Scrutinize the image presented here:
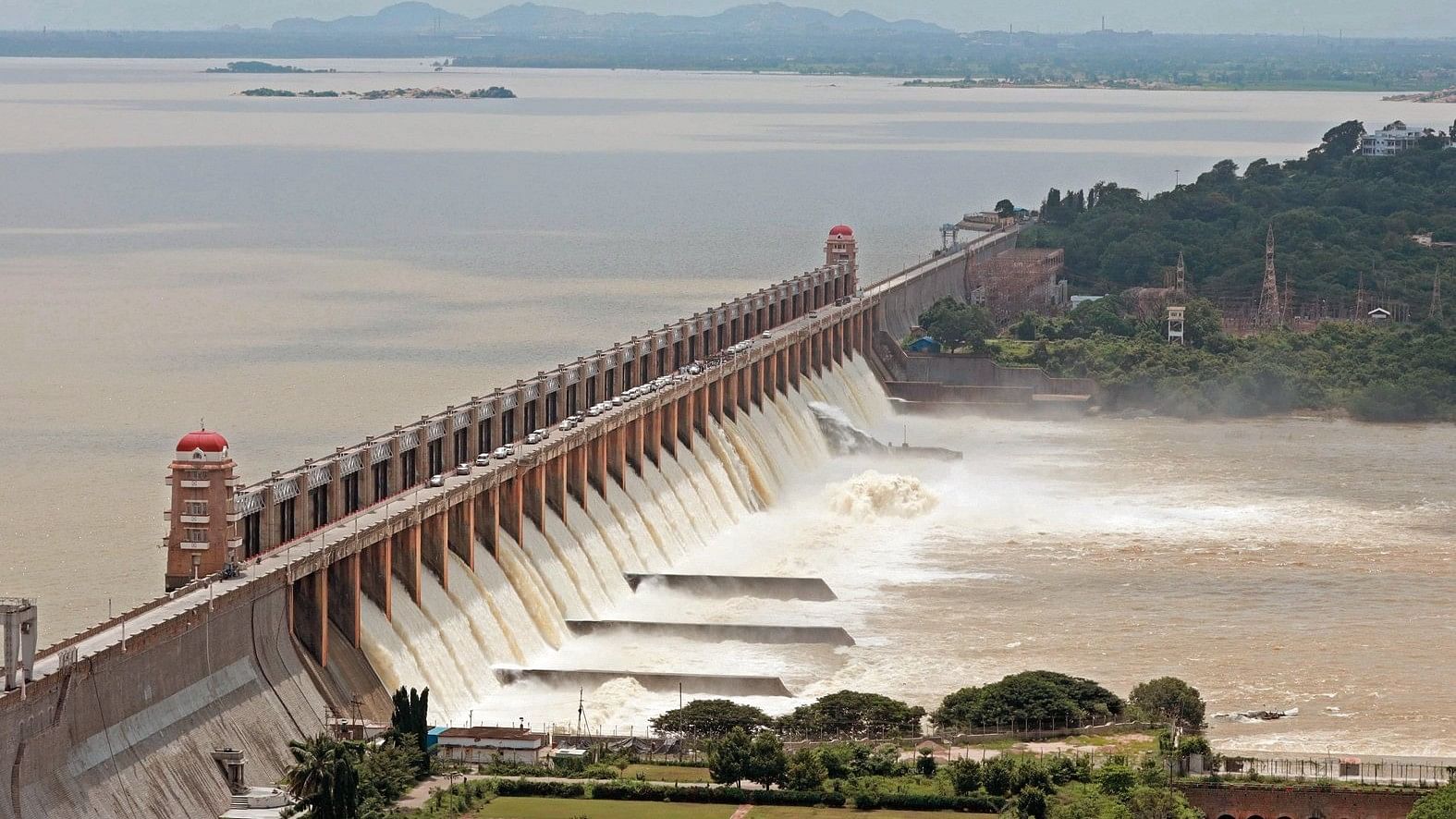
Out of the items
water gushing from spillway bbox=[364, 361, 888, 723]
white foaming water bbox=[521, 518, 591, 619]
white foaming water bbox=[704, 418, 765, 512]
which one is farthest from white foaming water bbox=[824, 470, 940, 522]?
white foaming water bbox=[521, 518, 591, 619]

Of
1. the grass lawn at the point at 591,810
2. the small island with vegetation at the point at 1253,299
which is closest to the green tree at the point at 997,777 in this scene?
the grass lawn at the point at 591,810

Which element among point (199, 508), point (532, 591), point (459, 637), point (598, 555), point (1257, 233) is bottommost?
point (1257, 233)

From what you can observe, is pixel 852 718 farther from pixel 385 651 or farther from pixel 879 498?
pixel 879 498

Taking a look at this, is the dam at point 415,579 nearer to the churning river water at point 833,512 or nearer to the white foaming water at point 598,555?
the white foaming water at point 598,555

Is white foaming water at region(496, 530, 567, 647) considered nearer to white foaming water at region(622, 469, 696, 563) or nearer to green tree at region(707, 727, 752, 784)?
white foaming water at region(622, 469, 696, 563)

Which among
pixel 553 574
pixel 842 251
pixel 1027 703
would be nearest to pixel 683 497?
pixel 553 574

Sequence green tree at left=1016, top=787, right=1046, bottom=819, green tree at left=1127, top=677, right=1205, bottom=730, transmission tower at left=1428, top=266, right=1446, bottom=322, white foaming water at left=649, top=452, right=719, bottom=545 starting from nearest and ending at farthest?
green tree at left=1016, top=787, right=1046, bottom=819, green tree at left=1127, top=677, right=1205, bottom=730, white foaming water at left=649, top=452, right=719, bottom=545, transmission tower at left=1428, top=266, right=1446, bottom=322
